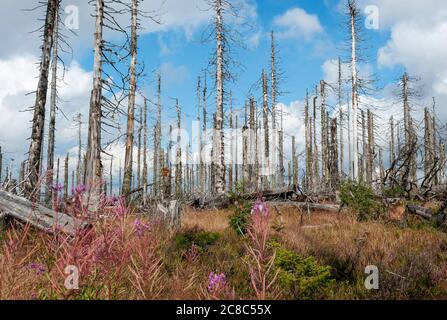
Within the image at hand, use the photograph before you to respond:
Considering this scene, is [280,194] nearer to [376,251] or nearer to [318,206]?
[318,206]

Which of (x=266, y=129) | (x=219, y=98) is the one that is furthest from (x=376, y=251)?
(x=266, y=129)

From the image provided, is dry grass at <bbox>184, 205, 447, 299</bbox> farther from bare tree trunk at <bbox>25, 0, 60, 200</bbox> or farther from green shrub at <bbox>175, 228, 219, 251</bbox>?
bare tree trunk at <bbox>25, 0, 60, 200</bbox>

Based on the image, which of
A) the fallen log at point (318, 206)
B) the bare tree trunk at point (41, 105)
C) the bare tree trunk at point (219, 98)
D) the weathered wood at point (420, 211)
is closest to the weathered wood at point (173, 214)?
the fallen log at point (318, 206)

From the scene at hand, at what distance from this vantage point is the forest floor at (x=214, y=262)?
1698 millimetres

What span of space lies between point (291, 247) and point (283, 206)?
5825 mm

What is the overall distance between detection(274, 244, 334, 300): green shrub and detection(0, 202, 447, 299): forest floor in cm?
1

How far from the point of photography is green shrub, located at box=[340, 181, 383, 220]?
9.77 meters

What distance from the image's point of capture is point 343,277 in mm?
4895

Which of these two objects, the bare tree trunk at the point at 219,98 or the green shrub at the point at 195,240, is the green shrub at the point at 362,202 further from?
the bare tree trunk at the point at 219,98

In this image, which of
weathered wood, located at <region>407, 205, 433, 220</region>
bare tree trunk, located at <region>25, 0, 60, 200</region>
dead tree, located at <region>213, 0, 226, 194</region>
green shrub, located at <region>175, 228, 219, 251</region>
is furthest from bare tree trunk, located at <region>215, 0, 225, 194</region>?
green shrub, located at <region>175, 228, 219, 251</region>

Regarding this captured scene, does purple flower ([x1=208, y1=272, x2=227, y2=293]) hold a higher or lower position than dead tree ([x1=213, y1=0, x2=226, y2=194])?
lower
